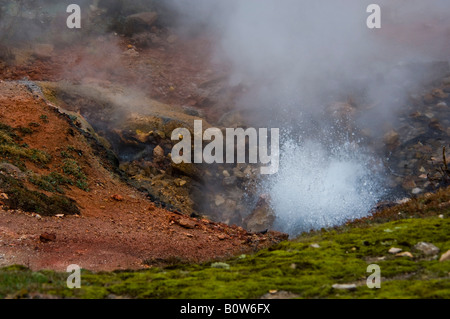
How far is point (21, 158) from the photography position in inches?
543

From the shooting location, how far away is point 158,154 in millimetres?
19156

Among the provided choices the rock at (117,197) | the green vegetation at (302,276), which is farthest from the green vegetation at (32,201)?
the green vegetation at (302,276)

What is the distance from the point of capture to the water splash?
58.5 feet

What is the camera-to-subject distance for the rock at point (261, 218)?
56.7 feet

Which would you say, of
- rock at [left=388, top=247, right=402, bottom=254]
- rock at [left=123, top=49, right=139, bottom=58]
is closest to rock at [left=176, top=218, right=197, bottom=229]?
rock at [left=388, top=247, right=402, bottom=254]

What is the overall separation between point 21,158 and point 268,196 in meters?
9.53

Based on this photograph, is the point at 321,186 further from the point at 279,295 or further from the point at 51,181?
the point at 279,295

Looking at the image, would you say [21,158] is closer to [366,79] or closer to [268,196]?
[268,196]

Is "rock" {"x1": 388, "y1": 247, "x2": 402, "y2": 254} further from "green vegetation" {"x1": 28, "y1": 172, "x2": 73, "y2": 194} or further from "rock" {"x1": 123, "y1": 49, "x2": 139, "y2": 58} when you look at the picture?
"rock" {"x1": 123, "y1": 49, "x2": 139, "y2": 58}

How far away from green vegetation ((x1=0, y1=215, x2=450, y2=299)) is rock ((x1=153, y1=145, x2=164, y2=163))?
11314mm

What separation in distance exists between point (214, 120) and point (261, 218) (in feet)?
24.6

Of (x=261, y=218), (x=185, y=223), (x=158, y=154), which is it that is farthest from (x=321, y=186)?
(x=185, y=223)

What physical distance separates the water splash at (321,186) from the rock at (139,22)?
13.8 metres

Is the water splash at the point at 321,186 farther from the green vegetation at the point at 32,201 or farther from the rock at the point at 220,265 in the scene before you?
the rock at the point at 220,265
